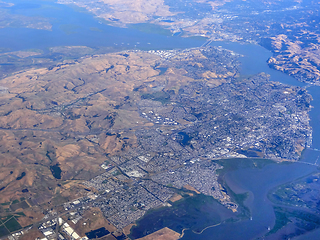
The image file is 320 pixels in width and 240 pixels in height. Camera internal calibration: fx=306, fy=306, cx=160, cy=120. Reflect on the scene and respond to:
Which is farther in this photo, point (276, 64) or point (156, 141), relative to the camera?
point (276, 64)

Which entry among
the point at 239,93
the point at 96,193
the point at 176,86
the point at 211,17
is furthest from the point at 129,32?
the point at 96,193

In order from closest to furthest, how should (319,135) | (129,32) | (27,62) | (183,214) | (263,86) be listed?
(183,214), (319,135), (263,86), (27,62), (129,32)

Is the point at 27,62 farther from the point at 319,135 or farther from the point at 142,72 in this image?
the point at 319,135

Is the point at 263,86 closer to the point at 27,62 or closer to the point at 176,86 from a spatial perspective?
the point at 176,86

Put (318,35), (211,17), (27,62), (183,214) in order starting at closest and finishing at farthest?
(183,214)
(27,62)
(318,35)
(211,17)

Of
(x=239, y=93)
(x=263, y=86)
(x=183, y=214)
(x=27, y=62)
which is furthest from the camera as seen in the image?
(x=27, y=62)

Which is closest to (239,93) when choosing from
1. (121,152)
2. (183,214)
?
(121,152)
